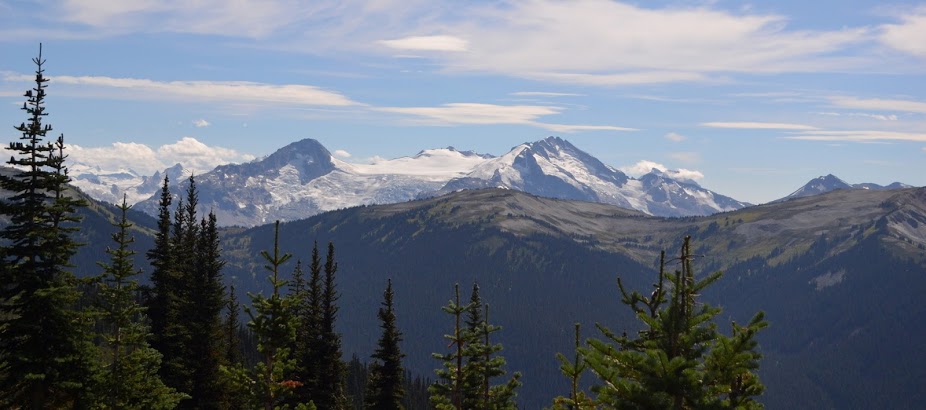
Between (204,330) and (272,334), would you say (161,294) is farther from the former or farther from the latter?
(272,334)

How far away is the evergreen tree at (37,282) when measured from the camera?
35.3 m

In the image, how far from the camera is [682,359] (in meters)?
18.9

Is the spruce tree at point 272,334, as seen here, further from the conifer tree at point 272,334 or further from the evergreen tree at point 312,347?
the evergreen tree at point 312,347

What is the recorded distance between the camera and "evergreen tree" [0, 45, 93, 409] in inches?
1389

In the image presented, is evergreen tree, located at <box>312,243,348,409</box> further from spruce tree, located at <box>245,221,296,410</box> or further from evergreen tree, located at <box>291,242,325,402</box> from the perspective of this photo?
spruce tree, located at <box>245,221,296,410</box>

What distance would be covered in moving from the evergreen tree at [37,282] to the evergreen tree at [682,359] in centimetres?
2600

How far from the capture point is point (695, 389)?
1944cm

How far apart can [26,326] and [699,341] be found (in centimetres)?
3012

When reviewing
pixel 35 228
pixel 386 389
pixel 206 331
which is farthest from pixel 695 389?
pixel 206 331

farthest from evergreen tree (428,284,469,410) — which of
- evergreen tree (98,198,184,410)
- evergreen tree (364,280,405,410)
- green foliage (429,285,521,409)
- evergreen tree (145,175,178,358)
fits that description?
evergreen tree (145,175,178,358)

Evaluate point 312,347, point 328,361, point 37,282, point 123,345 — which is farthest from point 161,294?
point 37,282

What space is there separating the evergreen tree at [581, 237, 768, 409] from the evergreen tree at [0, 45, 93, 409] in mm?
26003

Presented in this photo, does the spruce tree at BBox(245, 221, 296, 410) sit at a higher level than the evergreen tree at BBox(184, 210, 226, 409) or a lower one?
higher

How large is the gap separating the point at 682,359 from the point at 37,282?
98.0ft
